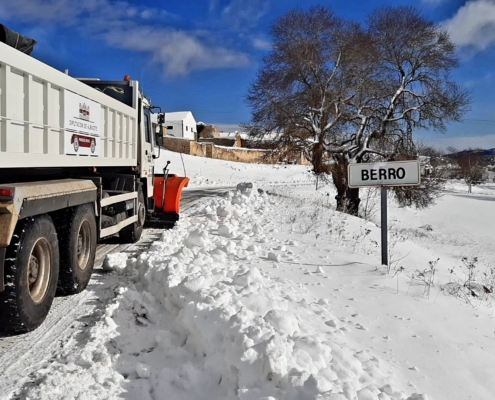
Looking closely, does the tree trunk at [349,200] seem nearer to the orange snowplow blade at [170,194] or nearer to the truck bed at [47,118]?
the orange snowplow blade at [170,194]

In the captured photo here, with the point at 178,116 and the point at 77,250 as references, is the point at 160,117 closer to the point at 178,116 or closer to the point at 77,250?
the point at 77,250

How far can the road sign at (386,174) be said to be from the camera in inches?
229

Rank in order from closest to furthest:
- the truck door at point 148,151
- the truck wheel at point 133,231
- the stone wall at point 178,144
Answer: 1. the truck wheel at point 133,231
2. the truck door at point 148,151
3. the stone wall at point 178,144

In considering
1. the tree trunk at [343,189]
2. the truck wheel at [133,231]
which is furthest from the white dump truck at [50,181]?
the tree trunk at [343,189]

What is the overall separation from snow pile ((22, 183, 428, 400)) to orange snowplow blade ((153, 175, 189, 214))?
5051 mm

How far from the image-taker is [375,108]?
18297 mm

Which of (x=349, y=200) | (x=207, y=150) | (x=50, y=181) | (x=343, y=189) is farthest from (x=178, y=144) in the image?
(x=50, y=181)

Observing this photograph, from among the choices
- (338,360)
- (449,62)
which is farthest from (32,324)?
(449,62)

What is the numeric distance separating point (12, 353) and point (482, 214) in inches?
1313

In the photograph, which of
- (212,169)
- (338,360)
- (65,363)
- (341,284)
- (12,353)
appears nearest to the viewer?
(338,360)

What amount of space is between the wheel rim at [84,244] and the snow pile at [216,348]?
0.76 metres

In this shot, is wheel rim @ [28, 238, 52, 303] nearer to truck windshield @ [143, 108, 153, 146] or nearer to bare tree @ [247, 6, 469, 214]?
truck windshield @ [143, 108, 153, 146]

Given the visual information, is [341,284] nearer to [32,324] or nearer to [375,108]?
[32,324]

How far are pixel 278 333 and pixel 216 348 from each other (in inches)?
20.1
